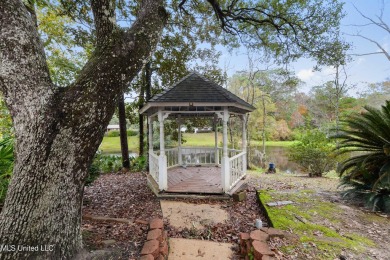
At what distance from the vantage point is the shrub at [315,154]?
9.58 m

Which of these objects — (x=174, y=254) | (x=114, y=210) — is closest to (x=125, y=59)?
(x=174, y=254)

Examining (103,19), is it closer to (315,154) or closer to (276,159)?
(315,154)

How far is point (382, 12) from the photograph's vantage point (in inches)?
527

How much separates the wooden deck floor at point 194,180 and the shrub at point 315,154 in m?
4.61

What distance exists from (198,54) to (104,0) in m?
8.14

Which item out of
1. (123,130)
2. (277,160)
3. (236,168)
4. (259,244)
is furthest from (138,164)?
(277,160)

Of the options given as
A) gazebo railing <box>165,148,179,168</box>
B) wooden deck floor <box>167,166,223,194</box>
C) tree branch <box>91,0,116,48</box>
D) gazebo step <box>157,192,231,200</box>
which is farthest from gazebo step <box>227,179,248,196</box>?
tree branch <box>91,0,116,48</box>

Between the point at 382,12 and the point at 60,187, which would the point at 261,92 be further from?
the point at 60,187

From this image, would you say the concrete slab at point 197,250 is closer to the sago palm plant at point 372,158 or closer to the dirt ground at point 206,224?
the dirt ground at point 206,224

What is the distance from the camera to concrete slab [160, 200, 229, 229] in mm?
4074

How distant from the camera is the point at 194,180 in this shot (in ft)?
21.2

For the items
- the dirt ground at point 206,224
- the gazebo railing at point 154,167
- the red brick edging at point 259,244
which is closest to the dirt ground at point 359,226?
the dirt ground at point 206,224

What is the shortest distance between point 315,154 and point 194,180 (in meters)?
6.40

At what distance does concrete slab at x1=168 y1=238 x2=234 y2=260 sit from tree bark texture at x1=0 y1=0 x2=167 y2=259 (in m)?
1.41
